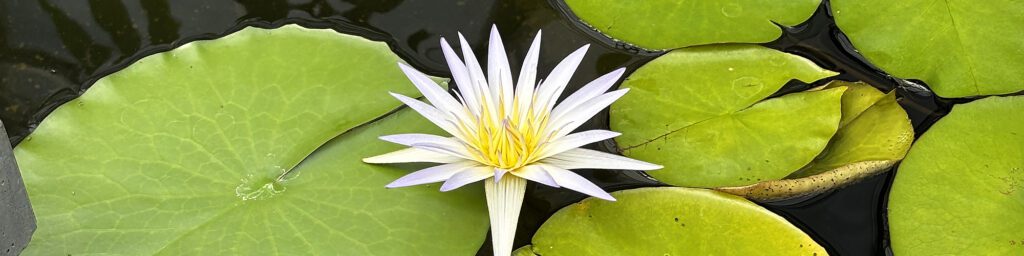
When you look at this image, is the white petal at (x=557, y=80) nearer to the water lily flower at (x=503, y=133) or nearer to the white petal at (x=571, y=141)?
the water lily flower at (x=503, y=133)

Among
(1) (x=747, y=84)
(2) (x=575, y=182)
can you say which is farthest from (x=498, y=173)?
(1) (x=747, y=84)

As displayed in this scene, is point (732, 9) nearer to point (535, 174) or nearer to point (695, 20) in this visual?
point (695, 20)

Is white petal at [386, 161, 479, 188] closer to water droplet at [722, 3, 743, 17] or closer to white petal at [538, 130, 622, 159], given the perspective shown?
white petal at [538, 130, 622, 159]

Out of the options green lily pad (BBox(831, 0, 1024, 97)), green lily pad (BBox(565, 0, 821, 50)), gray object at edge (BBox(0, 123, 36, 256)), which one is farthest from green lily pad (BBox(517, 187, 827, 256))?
gray object at edge (BBox(0, 123, 36, 256))

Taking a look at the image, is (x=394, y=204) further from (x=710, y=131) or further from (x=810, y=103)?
(x=810, y=103)

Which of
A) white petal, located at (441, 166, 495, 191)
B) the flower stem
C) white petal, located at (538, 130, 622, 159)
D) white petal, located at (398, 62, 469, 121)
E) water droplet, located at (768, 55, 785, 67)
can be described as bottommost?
the flower stem
